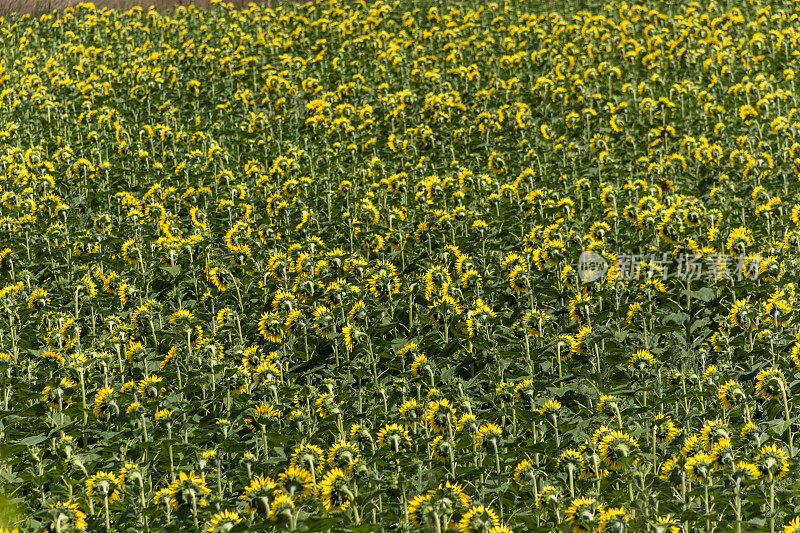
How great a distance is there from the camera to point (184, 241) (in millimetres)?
9484

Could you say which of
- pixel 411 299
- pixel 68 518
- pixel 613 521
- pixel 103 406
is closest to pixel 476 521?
pixel 613 521

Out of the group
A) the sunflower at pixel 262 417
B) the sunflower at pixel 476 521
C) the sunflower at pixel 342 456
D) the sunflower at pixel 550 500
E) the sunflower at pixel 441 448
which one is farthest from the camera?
the sunflower at pixel 262 417

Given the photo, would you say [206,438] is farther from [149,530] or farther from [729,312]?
[729,312]

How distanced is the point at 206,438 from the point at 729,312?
16.4 ft

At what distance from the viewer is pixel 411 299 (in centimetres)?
834

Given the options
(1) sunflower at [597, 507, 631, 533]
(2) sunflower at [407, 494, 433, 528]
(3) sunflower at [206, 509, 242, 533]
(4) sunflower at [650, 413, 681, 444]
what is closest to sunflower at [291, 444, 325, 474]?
(3) sunflower at [206, 509, 242, 533]

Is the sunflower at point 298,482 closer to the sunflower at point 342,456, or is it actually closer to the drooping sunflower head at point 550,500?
the sunflower at point 342,456

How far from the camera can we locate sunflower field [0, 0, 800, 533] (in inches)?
223

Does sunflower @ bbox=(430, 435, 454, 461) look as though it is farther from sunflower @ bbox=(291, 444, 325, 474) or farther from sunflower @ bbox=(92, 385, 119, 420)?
sunflower @ bbox=(92, 385, 119, 420)

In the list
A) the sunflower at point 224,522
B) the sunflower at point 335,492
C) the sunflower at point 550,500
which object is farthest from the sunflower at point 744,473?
the sunflower at point 224,522

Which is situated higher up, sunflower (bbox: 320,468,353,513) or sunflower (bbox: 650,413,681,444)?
sunflower (bbox: 320,468,353,513)

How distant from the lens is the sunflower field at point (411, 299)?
5.68m

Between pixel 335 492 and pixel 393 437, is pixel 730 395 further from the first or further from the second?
pixel 335 492

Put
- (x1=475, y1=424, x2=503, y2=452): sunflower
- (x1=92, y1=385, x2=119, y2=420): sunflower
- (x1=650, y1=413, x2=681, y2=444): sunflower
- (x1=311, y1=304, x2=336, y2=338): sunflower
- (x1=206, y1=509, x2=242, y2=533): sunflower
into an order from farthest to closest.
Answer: (x1=311, y1=304, x2=336, y2=338): sunflower
(x1=92, y1=385, x2=119, y2=420): sunflower
(x1=650, y1=413, x2=681, y2=444): sunflower
(x1=475, y1=424, x2=503, y2=452): sunflower
(x1=206, y1=509, x2=242, y2=533): sunflower
